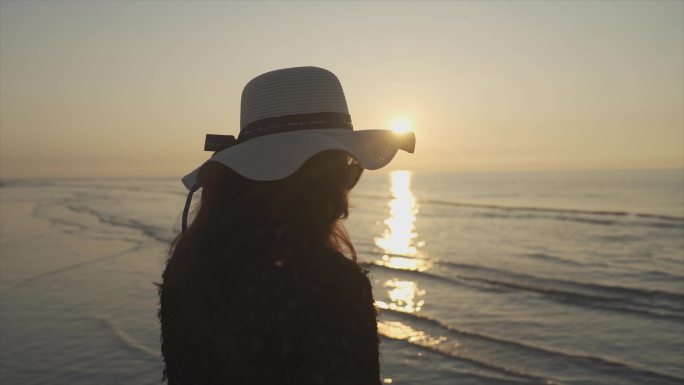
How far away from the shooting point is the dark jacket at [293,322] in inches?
57.3

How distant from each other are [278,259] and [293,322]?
17 centimetres

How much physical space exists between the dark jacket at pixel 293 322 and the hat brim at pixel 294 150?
298 mm

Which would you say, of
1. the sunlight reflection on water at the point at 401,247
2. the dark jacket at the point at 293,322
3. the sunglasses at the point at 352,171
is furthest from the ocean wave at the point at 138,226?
the dark jacket at the point at 293,322

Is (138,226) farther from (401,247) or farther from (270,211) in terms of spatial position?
(270,211)

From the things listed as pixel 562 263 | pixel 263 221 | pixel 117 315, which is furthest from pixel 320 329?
pixel 562 263

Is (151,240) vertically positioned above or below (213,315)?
below

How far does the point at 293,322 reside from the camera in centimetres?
147

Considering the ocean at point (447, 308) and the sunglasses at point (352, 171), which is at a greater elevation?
the sunglasses at point (352, 171)

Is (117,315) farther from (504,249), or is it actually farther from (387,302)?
(504,249)

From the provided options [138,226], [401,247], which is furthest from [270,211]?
[138,226]

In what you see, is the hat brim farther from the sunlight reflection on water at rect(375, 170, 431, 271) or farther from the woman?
the sunlight reflection on water at rect(375, 170, 431, 271)

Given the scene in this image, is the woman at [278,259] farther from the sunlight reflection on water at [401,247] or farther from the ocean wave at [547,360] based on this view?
the sunlight reflection on water at [401,247]

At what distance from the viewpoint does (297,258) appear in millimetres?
1519

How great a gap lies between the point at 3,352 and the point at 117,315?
238 centimetres
